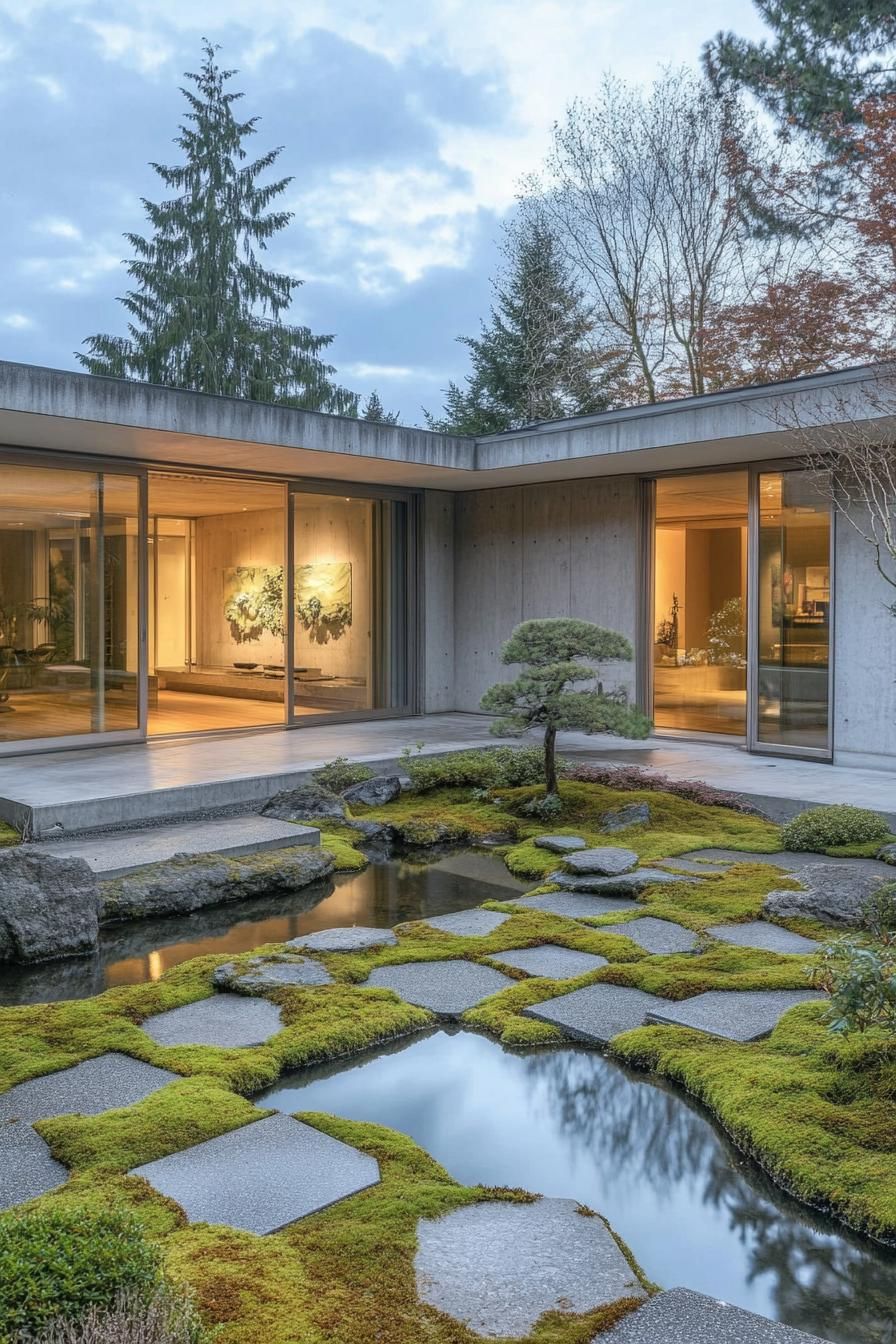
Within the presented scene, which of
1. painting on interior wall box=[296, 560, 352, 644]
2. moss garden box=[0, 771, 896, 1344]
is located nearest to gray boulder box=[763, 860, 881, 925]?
moss garden box=[0, 771, 896, 1344]

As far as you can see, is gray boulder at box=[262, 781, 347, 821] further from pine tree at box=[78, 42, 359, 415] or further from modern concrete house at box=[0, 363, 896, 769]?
pine tree at box=[78, 42, 359, 415]

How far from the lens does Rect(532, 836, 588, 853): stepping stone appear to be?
7070 millimetres

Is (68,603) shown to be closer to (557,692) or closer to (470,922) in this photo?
(557,692)

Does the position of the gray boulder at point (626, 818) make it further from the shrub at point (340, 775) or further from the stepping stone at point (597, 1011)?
the stepping stone at point (597, 1011)

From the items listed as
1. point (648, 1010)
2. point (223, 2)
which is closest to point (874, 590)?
point (648, 1010)

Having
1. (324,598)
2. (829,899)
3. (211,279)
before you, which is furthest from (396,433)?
(211,279)

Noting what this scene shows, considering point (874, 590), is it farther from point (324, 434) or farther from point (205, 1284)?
point (205, 1284)

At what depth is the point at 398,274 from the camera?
121 feet

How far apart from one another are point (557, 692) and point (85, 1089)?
4.96m

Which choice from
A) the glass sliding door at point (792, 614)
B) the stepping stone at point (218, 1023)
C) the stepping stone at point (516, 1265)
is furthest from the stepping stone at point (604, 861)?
the glass sliding door at point (792, 614)

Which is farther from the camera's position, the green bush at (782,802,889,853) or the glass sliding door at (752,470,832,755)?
the glass sliding door at (752,470,832,755)

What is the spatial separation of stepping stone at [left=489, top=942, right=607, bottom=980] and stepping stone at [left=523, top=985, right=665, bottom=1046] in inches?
8.6

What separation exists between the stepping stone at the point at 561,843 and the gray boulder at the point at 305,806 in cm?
155

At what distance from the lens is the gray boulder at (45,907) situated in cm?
512
